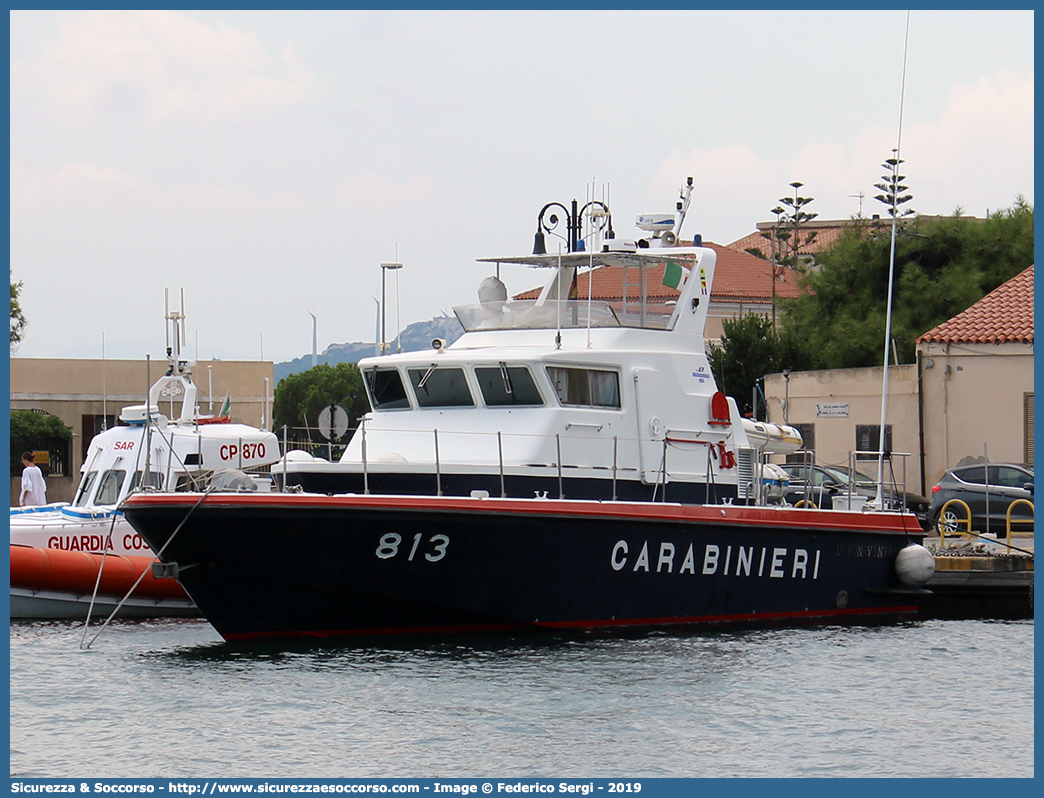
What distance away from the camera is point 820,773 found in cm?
905

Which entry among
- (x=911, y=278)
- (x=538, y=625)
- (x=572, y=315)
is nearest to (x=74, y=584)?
(x=538, y=625)

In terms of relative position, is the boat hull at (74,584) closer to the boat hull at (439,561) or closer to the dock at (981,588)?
the boat hull at (439,561)

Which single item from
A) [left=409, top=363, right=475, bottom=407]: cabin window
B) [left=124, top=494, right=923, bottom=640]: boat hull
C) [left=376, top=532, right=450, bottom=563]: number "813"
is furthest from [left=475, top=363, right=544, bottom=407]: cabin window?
[left=376, top=532, right=450, bottom=563]: number "813"

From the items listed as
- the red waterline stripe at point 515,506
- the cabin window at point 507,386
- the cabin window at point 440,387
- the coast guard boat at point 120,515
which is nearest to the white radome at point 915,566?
the red waterline stripe at point 515,506

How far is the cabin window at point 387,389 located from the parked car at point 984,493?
9.51 m

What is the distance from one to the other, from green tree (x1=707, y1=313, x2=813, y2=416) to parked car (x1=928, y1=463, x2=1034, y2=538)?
1745 centimetres

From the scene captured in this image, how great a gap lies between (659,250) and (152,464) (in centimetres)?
700

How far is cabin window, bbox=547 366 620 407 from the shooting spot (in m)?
14.2

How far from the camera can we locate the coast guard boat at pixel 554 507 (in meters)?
12.6

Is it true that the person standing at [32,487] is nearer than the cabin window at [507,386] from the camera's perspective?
No

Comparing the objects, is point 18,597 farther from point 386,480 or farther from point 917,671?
point 917,671
